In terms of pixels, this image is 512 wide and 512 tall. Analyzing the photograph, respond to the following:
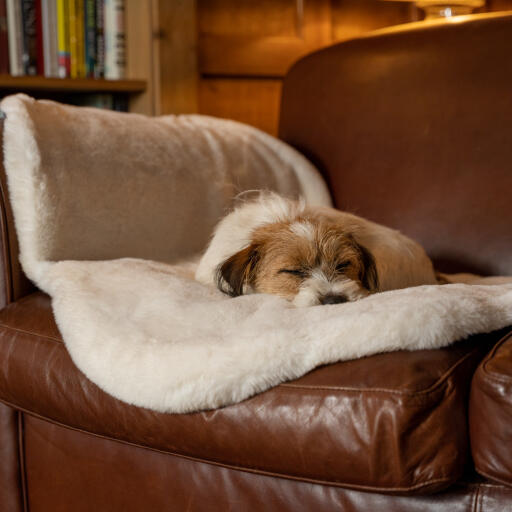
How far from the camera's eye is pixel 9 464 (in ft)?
4.95

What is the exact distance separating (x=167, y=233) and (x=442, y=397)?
1030mm

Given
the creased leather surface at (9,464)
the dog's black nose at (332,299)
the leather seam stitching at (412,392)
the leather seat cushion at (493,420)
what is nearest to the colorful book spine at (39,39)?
the creased leather surface at (9,464)

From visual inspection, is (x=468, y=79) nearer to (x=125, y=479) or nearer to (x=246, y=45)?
(x=246, y=45)

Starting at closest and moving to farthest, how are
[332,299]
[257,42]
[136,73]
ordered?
[332,299] < [136,73] < [257,42]

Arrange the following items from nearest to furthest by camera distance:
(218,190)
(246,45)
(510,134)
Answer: (510,134) → (218,190) → (246,45)

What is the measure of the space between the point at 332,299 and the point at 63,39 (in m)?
1.46

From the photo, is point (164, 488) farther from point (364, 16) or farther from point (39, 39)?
point (364, 16)

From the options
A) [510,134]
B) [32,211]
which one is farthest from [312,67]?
[32,211]

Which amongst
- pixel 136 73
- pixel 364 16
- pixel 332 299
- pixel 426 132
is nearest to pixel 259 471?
pixel 332 299

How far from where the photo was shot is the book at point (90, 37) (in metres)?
2.44

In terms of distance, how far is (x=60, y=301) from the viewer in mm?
1410

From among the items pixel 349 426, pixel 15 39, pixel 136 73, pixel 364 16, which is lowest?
pixel 349 426

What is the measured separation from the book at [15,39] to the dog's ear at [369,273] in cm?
137

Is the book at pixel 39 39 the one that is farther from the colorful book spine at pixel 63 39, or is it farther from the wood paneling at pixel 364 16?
the wood paneling at pixel 364 16
